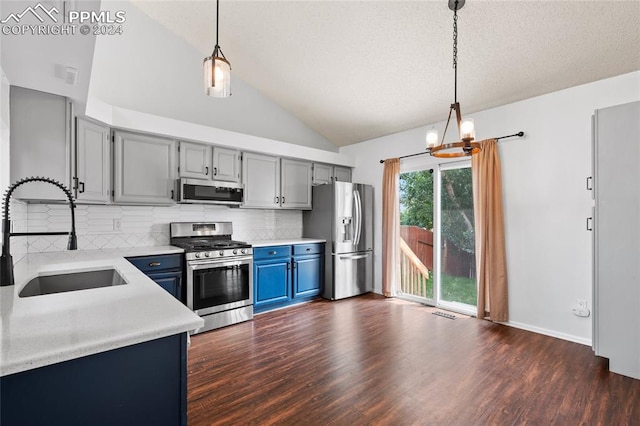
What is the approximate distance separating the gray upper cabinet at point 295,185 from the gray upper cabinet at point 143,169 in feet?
4.94

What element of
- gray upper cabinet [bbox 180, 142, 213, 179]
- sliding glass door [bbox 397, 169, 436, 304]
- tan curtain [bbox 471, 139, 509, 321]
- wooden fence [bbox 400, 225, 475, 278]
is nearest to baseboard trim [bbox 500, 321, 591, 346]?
tan curtain [bbox 471, 139, 509, 321]

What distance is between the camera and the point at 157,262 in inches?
123

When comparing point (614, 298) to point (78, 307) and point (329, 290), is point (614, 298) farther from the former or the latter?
point (78, 307)

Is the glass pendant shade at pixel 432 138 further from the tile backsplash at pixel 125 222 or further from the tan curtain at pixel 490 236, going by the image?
the tile backsplash at pixel 125 222

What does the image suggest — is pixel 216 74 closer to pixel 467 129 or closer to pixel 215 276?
pixel 467 129

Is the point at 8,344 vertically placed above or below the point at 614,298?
above

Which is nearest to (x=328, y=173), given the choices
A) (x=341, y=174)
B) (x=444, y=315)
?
(x=341, y=174)

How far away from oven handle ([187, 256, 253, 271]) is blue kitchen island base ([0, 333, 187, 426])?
2428 mm

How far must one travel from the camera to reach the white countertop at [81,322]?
783 millimetres

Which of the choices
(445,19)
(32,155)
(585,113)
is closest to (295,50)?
(445,19)

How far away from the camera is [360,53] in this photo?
332cm

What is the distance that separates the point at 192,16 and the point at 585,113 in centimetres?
422

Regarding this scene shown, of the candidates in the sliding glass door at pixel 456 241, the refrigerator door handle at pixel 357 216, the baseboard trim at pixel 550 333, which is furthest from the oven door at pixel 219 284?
the baseboard trim at pixel 550 333

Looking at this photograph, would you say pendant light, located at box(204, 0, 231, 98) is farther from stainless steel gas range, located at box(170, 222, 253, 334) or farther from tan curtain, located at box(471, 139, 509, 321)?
tan curtain, located at box(471, 139, 509, 321)
